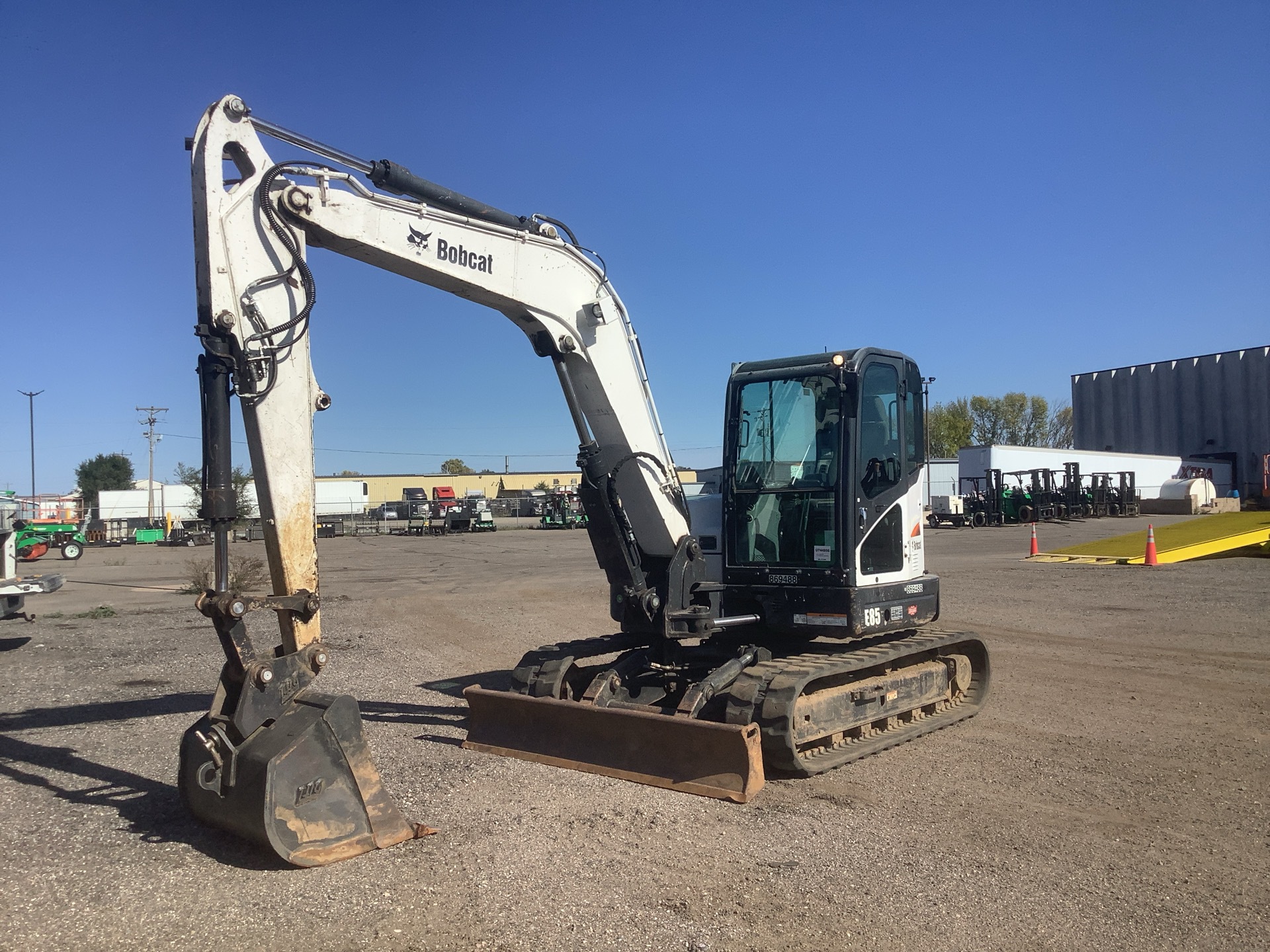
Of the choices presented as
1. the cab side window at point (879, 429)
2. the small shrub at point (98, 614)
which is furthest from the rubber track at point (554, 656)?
the small shrub at point (98, 614)

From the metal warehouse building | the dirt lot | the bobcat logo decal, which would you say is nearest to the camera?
the dirt lot

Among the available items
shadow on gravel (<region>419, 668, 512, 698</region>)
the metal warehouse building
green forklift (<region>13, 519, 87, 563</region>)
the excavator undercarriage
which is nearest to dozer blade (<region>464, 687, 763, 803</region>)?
the excavator undercarriage

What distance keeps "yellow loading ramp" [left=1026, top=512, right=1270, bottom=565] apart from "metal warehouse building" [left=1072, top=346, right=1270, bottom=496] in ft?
115

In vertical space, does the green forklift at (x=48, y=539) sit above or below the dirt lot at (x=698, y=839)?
above

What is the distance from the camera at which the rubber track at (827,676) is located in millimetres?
6594

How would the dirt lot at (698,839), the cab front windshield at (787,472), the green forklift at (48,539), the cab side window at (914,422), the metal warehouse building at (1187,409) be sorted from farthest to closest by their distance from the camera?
the metal warehouse building at (1187,409), the green forklift at (48,539), the cab side window at (914,422), the cab front windshield at (787,472), the dirt lot at (698,839)

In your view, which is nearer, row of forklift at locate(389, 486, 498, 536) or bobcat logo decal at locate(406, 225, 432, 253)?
bobcat logo decal at locate(406, 225, 432, 253)

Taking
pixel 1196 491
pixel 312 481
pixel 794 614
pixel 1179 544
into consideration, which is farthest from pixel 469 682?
pixel 1196 491

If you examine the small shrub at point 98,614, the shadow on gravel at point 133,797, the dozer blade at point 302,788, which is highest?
the dozer blade at point 302,788

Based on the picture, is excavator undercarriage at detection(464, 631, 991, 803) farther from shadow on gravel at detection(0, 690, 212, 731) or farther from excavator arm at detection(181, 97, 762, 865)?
shadow on gravel at detection(0, 690, 212, 731)

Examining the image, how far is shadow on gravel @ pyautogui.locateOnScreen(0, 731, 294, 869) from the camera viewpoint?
5223 mm

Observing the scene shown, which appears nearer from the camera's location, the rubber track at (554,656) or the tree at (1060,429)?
the rubber track at (554,656)

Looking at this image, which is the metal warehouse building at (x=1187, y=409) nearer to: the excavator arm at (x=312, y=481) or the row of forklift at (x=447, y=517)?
the row of forklift at (x=447, y=517)

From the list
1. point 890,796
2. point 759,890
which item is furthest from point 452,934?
point 890,796
